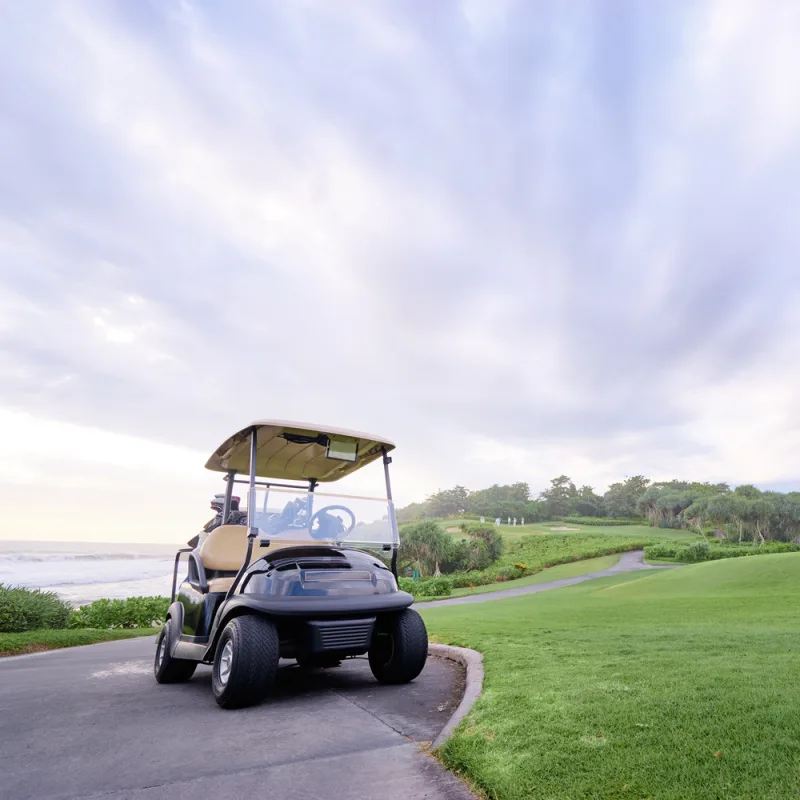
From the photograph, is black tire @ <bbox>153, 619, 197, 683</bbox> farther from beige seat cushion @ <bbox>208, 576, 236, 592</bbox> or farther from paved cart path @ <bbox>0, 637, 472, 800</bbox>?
beige seat cushion @ <bbox>208, 576, 236, 592</bbox>

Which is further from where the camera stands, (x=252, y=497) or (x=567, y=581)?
(x=567, y=581)

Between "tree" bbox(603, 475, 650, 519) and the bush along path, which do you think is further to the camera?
"tree" bbox(603, 475, 650, 519)

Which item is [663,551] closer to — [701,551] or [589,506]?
[701,551]

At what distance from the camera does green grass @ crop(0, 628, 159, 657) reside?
11031 mm

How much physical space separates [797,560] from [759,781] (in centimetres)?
2520

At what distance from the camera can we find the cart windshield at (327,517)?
231 inches

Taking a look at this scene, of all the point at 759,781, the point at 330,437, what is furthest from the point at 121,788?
the point at 330,437

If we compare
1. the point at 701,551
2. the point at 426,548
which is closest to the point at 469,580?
the point at 426,548

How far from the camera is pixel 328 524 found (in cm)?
609

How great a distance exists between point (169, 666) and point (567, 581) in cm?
3144

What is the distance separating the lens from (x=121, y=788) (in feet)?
9.90

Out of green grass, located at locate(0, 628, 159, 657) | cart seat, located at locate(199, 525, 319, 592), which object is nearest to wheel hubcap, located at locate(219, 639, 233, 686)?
cart seat, located at locate(199, 525, 319, 592)

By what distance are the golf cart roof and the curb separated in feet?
7.89

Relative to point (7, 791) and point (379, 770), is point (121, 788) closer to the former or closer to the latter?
point (7, 791)
